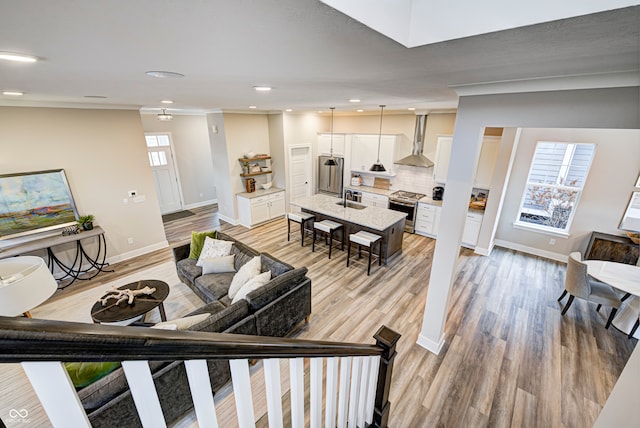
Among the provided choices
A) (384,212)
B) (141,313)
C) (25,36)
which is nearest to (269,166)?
(384,212)

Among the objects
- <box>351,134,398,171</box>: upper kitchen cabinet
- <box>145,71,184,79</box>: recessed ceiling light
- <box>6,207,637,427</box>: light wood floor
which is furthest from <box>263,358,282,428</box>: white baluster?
<box>351,134,398,171</box>: upper kitchen cabinet

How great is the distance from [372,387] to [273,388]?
1267 mm

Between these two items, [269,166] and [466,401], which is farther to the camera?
[269,166]

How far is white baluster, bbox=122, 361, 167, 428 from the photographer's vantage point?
0.60 meters

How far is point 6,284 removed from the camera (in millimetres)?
1880

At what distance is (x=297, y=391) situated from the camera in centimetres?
116

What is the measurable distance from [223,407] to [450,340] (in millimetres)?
2758

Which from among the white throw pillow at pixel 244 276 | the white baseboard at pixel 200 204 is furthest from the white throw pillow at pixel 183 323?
the white baseboard at pixel 200 204

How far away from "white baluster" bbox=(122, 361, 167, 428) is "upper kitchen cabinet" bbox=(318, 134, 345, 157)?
23.5ft

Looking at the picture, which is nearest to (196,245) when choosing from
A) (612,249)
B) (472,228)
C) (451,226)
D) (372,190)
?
(451,226)

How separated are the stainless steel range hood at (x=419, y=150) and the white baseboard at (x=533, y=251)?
239 cm

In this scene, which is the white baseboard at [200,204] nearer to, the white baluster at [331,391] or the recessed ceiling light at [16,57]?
the recessed ceiling light at [16,57]

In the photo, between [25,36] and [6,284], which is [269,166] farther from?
[25,36]

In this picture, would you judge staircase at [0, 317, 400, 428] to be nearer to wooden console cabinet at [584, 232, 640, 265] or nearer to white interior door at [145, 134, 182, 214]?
wooden console cabinet at [584, 232, 640, 265]
